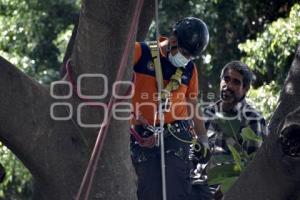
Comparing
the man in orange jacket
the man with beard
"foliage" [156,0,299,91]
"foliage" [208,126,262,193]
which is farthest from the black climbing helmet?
"foliage" [156,0,299,91]

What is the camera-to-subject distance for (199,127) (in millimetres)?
6480

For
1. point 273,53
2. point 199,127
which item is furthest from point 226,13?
point 199,127

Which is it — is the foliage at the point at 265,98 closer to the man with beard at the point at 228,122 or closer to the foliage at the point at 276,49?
the foliage at the point at 276,49

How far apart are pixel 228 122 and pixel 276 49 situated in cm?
493

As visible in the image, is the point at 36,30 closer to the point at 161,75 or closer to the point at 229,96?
the point at 229,96

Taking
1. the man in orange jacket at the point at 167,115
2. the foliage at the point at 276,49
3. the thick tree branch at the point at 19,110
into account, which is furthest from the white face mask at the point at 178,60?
the foliage at the point at 276,49

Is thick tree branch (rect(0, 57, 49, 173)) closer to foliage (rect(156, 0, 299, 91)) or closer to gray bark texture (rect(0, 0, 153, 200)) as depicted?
gray bark texture (rect(0, 0, 153, 200))

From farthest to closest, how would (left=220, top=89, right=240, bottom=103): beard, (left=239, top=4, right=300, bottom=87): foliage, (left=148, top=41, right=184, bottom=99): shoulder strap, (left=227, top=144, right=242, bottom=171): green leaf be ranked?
1. (left=239, top=4, right=300, bottom=87): foliage
2. (left=220, top=89, right=240, bottom=103): beard
3. (left=148, top=41, right=184, bottom=99): shoulder strap
4. (left=227, top=144, right=242, bottom=171): green leaf

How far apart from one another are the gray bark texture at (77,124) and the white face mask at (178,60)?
121 cm

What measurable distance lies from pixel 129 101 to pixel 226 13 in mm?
7860

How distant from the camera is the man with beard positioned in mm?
5980

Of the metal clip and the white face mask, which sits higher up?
the white face mask

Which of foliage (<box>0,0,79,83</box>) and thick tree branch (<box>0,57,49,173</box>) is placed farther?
foliage (<box>0,0,79,83</box>)

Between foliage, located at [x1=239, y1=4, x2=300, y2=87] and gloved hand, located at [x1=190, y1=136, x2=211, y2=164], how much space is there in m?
4.09
